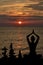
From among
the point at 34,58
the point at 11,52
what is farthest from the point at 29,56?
the point at 11,52

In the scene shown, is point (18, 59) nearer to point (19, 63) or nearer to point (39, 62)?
point (19, 63)

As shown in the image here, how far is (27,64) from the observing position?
1102 cm

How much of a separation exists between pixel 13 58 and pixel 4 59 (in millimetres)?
462

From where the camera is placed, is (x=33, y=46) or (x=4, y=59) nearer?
(x=33, y=46)

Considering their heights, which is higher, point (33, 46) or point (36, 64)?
point (33, 46)

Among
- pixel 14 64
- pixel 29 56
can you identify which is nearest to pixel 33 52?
pixel 29 56

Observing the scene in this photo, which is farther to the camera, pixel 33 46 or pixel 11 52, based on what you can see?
pixel 11 52

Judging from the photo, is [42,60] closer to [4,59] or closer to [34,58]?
[34,58]

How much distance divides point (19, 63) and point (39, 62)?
0.94m

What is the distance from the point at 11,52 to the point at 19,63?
727 millimetres

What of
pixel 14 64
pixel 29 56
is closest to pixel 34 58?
pixel 29 56

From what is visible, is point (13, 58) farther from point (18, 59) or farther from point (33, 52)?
point (33, 52)

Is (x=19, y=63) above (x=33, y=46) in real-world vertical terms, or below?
below

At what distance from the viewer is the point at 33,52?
36.0 feet
